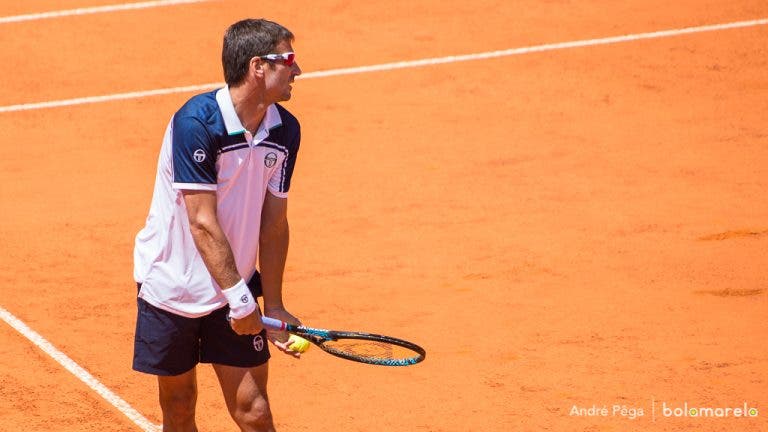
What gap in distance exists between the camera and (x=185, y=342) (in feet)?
22.5

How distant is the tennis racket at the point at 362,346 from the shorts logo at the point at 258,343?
118mm

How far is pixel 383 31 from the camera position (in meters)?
16.9

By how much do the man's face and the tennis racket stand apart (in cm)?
104

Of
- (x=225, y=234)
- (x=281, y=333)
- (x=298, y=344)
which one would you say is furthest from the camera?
(x=281, y=333)

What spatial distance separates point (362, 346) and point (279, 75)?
6.06ft

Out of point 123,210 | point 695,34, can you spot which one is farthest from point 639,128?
point 123,210

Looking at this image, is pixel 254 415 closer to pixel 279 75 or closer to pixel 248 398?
pixel 248 398

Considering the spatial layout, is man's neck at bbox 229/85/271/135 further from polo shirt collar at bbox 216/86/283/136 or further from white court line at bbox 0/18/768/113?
white court line at bbox 0/18/768/113

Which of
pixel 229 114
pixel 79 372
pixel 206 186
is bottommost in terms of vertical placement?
pixel 79 372

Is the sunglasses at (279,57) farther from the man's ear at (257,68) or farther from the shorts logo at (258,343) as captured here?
the shorts logo at (258,343)

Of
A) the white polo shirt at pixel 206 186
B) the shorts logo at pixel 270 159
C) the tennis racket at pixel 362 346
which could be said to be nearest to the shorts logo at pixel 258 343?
the tennis racket at pixel 362 346

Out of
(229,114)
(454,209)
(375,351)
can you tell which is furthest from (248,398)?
(454,209)

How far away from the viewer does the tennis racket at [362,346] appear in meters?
6.81

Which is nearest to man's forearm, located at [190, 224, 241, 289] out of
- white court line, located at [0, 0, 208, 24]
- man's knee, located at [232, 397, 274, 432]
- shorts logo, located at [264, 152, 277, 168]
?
shorts logo, located at [264, 152, 277, 168]
